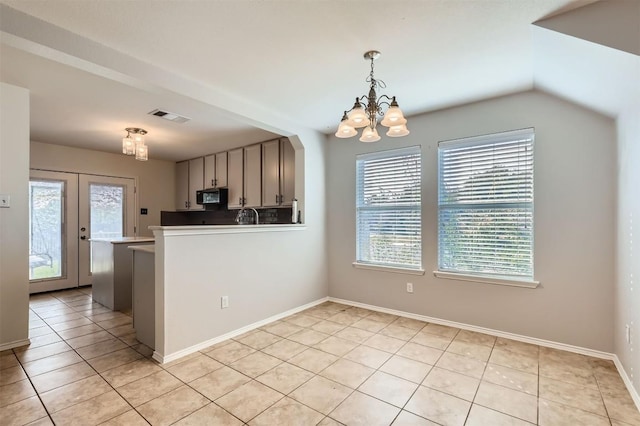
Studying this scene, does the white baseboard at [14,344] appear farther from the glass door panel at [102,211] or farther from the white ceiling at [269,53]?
the glass door panel at [102,211]

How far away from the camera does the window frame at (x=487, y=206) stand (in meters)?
2.89

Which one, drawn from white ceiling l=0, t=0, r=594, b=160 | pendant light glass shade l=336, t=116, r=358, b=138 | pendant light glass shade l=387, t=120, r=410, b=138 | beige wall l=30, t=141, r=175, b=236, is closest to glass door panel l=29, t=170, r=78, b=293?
beige wall l=30, t=141, r=175, b=236

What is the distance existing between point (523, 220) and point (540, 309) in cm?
83

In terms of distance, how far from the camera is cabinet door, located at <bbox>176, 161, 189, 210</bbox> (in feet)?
20.4

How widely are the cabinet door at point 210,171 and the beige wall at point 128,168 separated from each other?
1.20m

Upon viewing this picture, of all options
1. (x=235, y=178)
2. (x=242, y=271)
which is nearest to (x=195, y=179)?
(x=235, y=178)

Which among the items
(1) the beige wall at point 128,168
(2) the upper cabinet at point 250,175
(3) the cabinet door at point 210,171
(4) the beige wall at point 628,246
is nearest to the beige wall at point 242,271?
(2) the upper cabinet at point 250,175

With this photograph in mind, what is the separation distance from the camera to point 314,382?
7.27 ft

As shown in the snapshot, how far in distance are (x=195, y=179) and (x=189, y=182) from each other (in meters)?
0.23

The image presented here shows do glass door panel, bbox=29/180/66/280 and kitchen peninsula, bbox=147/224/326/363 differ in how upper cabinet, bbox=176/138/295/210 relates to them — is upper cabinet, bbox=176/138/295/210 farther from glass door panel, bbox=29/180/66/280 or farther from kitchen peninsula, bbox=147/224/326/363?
glass door panel, bbox=29/180/66/280

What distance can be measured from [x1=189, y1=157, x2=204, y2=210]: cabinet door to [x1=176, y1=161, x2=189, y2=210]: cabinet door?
13 cm

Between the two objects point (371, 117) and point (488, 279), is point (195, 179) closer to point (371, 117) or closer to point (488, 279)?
point (371, 117)

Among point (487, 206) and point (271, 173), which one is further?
point (271, 173)

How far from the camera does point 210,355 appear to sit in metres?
2.67
